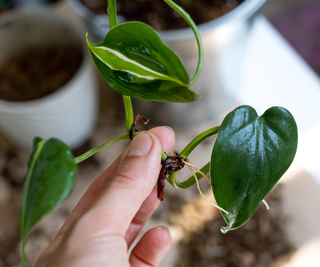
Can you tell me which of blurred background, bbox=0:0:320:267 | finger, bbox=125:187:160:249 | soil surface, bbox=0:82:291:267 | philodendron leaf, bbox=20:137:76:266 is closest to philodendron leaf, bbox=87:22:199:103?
philodendron leaf, bbox=20:137:76:266

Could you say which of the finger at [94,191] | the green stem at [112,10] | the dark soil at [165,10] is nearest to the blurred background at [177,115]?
the dark soil at [165,10]

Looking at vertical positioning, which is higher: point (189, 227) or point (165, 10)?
point (165, 10)

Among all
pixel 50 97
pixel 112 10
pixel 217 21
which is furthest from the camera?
pixel 50 97

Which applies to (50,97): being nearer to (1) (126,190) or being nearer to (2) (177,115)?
(2) (177,115)

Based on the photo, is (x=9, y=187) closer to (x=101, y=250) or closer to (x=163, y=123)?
(x=163, y=123)

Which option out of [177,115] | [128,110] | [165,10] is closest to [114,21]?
[128,110]
